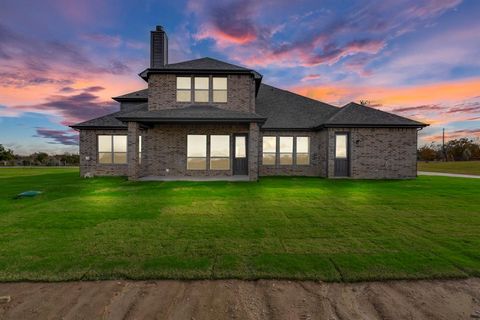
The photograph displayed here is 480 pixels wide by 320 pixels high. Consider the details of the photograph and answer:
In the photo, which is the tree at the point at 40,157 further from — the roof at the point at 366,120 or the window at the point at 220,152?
the roof at the point at 366,120

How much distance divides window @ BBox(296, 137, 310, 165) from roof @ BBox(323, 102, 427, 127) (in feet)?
6.99

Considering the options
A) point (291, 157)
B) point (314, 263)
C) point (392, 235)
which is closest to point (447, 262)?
point (392, 235)

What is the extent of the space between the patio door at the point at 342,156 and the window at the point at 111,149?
15200 millimetres

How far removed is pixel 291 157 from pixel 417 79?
1346 centimetres

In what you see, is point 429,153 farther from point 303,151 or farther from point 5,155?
point 5,155

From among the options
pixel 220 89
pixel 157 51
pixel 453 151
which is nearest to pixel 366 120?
pixel 220 89

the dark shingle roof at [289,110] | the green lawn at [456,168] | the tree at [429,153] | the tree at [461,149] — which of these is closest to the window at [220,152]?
the dark shingle roof at [289,110]

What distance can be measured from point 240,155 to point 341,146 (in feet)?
23.2

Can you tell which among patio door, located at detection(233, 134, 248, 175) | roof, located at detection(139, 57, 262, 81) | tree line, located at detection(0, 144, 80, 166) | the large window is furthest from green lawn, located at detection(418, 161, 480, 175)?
tree line, located at detection(0, 144, 80, 166)

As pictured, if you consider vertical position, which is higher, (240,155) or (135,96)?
(135,96)

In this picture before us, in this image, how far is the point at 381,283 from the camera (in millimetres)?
3139

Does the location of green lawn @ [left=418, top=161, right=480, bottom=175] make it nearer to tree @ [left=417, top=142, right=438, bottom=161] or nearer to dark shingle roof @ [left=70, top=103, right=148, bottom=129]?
tree @ [left=417, top=142, right=438, bottom=161]

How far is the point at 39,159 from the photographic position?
4359 cm

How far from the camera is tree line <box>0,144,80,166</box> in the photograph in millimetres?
41281
